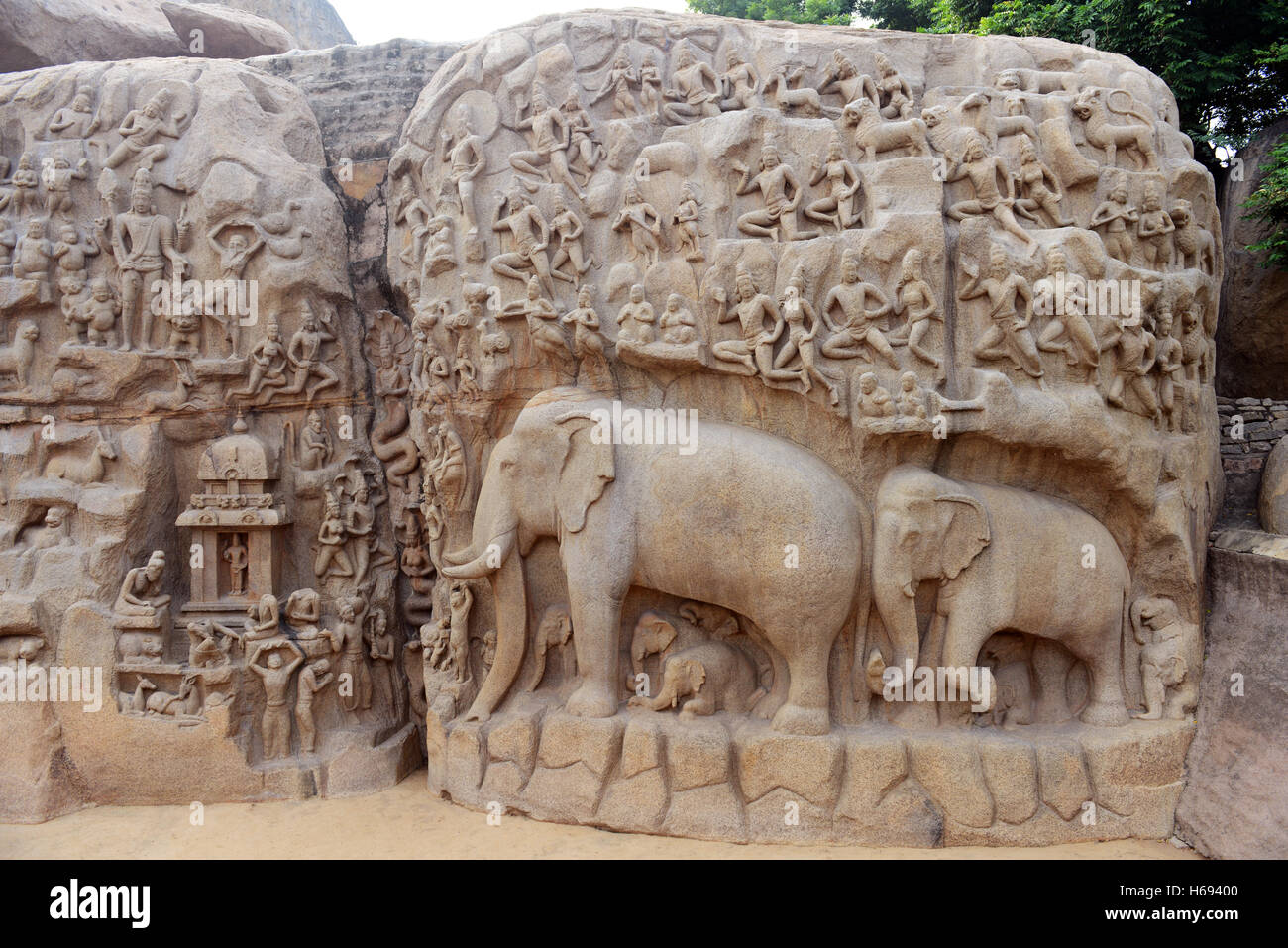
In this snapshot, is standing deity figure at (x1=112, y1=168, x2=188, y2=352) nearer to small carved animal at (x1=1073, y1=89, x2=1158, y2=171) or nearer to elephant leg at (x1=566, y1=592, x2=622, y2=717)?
elephant leg at (x1=566, y1=592, x2=622, y2=717)

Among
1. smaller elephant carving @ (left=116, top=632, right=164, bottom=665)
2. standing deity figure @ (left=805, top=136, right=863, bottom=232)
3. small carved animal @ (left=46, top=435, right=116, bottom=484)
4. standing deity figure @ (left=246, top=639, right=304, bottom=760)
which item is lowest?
standing deity figure @ (left=246, top=639, right=304, bottom=760)

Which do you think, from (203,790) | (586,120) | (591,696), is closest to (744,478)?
(591,696)

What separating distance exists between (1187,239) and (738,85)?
12.5 ft

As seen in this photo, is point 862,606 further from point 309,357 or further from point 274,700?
point 309,357

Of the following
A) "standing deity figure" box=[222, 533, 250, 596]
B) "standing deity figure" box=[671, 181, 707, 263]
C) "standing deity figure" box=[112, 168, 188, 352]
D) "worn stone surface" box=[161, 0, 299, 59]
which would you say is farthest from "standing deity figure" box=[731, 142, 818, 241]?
"worn stone surface" box=[161, 0, 299, 59]

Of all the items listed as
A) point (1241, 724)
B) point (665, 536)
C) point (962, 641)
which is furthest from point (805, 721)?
point (1241, 724)

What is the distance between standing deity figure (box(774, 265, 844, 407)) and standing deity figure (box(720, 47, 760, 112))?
6.07 ft

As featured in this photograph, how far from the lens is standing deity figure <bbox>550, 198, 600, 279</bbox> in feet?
23.6

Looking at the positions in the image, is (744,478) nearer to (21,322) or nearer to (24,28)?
(21,322)

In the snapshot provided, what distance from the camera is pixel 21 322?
799cm

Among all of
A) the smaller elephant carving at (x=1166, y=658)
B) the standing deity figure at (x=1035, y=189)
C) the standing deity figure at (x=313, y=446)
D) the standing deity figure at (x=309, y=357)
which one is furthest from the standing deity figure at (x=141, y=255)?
the smaller elephant carving at (x=1166, y=658)

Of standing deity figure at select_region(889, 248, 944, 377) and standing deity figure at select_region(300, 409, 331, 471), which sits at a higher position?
standing deity figure at select_region(889, 248, 944, 377)

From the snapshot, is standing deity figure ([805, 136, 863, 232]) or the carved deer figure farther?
the carved deer figure

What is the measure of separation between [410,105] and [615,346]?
406 centimetres
